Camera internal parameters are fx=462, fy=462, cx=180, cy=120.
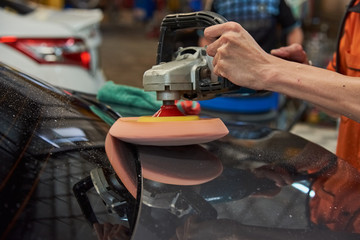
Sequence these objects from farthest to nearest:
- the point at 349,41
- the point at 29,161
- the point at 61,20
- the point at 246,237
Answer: the point at 61,20, the point at 349,41, the point at 29,161, the point at 246,237

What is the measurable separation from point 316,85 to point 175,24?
1.17ft

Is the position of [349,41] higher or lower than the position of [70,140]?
higher

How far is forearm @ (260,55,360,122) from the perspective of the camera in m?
0.93

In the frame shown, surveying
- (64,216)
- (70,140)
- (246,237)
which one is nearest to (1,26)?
(70,140)

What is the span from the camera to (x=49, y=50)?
2799mm

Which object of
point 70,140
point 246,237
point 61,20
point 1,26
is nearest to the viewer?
point 246,237

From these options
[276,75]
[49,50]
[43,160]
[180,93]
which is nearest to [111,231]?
[43,160]

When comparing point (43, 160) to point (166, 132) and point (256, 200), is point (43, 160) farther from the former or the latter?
point (256, 200)

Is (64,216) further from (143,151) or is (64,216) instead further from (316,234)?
(316,234)

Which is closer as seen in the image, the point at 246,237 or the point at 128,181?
the point at 246,237

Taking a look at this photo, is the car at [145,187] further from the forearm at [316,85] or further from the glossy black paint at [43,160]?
the forearm at [316,85]

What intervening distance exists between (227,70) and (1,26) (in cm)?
218

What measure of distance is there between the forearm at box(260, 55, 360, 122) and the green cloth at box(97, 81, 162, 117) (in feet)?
1.34

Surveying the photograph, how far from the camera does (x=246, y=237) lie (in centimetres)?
79
